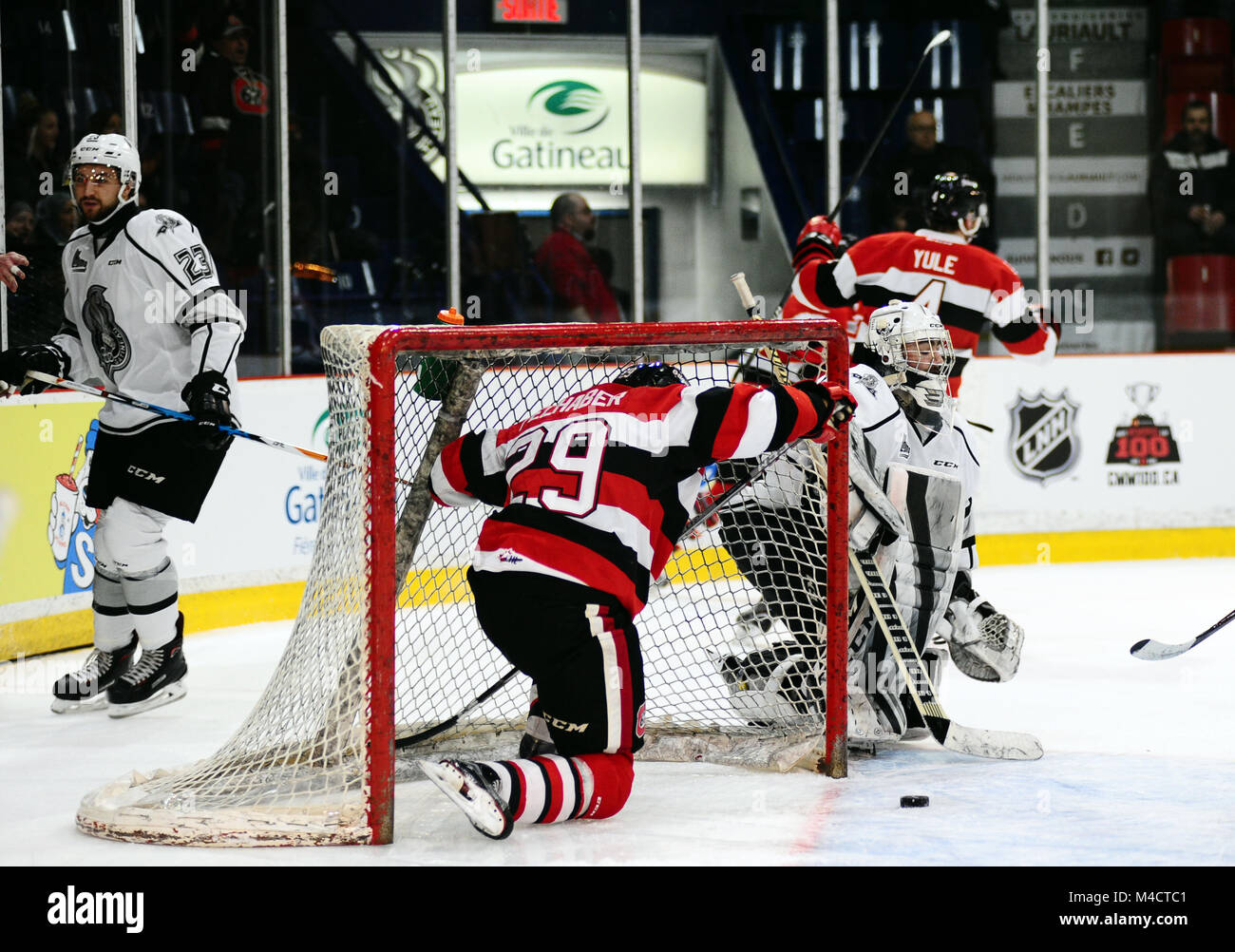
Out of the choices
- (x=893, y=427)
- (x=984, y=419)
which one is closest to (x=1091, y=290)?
(x=984, y=419)

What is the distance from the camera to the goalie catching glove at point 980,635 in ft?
11.3

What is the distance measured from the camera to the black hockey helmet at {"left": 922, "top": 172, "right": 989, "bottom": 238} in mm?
4559

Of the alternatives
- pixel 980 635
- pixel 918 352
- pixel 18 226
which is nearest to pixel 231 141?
pixel 18 226

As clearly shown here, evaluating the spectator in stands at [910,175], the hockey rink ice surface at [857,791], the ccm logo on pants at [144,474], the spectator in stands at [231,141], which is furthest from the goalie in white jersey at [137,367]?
the spectator in stands at [910,175]

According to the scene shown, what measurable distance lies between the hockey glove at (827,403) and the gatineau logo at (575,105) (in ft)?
13.5

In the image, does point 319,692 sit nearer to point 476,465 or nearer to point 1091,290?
point 476,465

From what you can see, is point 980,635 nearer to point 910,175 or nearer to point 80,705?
point 80,705

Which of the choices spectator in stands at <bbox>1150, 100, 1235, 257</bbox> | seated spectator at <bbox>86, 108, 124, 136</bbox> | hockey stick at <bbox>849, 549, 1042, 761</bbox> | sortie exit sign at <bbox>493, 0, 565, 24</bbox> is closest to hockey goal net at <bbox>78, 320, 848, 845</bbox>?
hockey stick at <bbox>849, 549, 1042, 761</bbox>

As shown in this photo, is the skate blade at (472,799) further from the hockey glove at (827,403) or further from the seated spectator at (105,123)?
the seated spectator at (105,123)

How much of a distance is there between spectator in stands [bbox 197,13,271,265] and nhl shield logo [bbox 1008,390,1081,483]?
111 inches

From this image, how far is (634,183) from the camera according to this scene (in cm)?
676

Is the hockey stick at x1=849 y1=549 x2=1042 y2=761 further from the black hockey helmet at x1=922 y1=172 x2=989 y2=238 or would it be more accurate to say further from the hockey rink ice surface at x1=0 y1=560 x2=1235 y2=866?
the black hockey helmet at x1=922 y1=172 x2=989 y2=238

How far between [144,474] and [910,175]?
3987 millimetres

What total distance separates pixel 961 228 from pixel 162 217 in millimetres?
2087
